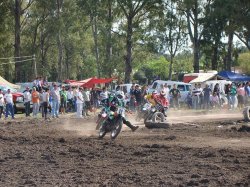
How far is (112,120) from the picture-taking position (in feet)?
59.1

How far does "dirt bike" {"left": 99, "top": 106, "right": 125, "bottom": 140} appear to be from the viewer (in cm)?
1781

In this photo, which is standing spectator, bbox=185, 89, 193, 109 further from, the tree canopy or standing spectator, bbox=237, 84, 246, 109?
the tree canopy

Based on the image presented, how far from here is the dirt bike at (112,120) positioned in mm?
17812

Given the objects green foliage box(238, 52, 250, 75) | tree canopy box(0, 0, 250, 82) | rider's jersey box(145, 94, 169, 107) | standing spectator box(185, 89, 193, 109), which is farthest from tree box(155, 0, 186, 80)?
green foliage box(238, 52, 250, 75)

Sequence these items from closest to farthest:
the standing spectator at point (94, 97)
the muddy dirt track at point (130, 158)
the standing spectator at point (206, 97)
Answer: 1. the muddy dirt track at point (130, 158)
2. the standing spectator at point (94, 97)
3. the standing spectator at point (206, 97)

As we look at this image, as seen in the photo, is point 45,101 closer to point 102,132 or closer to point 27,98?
point 27,98

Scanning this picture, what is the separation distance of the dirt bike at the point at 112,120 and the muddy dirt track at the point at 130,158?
0.41 m

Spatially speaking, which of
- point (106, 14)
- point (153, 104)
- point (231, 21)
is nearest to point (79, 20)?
point (106, 14)

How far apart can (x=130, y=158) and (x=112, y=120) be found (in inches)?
203

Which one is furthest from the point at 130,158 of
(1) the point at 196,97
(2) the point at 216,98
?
(2) the point at 216,98

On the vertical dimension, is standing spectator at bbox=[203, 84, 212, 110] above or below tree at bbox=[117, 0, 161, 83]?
below

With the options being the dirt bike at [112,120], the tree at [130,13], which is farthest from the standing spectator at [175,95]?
the dirt bike at [112,120]

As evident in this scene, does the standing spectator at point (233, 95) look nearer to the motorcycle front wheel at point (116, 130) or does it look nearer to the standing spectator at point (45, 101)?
the standing spectator at point (45, 101)

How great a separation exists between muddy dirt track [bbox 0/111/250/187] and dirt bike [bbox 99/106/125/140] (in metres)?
0.41
